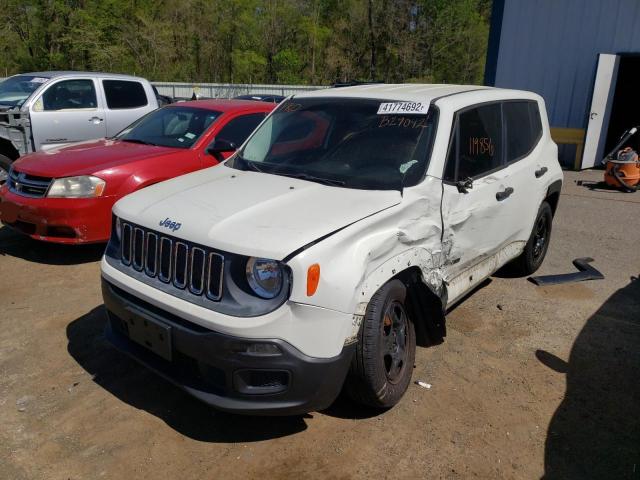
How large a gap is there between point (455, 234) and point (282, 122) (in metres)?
1.62

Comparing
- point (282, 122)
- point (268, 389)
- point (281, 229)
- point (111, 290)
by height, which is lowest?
point (268, 389)

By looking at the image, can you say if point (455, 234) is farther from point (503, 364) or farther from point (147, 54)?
point (147, 54)

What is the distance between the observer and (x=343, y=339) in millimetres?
2750

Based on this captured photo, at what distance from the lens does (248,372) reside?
272 centimetres

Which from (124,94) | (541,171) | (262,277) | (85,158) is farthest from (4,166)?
(541,171)

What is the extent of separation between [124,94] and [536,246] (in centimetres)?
679

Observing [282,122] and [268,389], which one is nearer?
[268,389]

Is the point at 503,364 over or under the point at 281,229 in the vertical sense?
under

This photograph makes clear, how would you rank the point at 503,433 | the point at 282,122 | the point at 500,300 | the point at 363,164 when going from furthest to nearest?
the point at 500,300
the point at 282,122
the point at 363,164
the point at 503,433

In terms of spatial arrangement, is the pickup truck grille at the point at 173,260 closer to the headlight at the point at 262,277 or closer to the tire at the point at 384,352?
the headlight at the point at 262,277

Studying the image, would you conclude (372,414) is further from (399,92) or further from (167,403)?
(399,92)

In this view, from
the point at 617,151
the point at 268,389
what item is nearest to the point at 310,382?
the point at 268,389

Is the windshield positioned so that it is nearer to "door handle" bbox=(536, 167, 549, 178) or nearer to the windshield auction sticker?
the windshield auction sticker

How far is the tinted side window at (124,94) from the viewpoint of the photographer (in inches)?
347
